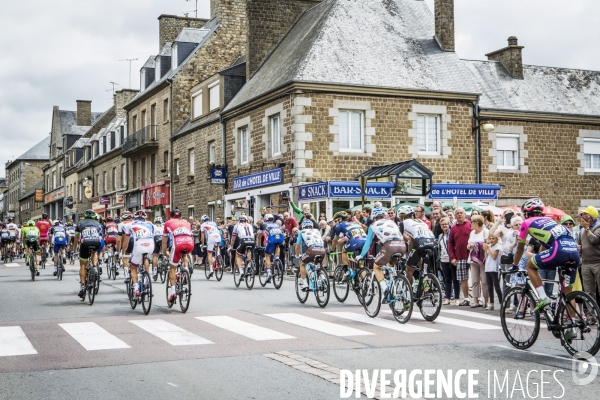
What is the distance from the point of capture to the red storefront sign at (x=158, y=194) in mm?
39219

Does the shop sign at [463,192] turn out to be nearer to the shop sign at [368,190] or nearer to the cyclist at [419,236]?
the shop sign at [368,190]

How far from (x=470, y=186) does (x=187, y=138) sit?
605 inches

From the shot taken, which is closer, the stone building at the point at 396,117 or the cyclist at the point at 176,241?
the cyclist at the point at 176,241

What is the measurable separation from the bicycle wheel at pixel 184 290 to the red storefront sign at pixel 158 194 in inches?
1036

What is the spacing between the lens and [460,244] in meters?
14.2

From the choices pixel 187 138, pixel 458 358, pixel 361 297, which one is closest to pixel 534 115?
pixel 187 138

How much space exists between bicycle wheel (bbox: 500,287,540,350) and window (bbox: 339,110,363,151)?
1727cm

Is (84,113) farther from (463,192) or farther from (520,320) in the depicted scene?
(520,320)

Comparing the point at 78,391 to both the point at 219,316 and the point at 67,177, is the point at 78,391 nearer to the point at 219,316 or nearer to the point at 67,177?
the point at 219,316

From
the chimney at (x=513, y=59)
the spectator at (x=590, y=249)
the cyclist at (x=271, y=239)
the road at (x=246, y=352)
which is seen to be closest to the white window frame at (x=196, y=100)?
the chimney at (x=513, y=59)

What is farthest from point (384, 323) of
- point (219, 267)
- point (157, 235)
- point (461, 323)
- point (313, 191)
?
point (313, 191)

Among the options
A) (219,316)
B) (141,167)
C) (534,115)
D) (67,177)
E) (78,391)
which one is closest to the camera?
(78,391)

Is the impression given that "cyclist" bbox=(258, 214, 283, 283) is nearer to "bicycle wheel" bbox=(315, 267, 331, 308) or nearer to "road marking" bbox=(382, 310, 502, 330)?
"bicycle wheel" bbox=(315, 267, 331, 308)

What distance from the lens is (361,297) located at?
12.9 metres
